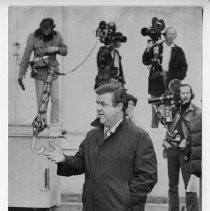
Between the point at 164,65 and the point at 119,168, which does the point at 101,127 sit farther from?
the point at 164,65

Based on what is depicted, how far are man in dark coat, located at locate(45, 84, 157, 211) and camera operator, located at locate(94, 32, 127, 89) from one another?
41 millimetres

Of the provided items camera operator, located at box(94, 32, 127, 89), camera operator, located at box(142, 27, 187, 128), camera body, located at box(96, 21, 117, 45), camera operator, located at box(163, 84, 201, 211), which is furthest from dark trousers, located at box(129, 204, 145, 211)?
camera body, located at box(96, 21, 117, 45)

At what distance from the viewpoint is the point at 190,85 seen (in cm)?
304

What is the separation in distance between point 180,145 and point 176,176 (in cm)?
15

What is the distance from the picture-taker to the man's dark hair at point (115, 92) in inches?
119

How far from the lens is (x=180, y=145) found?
305 cm

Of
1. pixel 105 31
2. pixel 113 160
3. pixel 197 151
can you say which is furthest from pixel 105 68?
pixel 197 151

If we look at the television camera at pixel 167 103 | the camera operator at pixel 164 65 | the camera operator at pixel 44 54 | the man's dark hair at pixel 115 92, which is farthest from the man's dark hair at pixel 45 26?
the television camera at pixel 167 103

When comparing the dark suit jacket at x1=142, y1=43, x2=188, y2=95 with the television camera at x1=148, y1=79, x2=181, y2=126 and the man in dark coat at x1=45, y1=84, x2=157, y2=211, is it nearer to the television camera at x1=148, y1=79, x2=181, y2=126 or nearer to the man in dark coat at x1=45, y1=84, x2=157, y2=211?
the television camera at x1=148, y1=79, x2=181, y2=126

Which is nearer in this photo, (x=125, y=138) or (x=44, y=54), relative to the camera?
(x=125, y=138)

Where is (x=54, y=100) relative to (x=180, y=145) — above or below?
above

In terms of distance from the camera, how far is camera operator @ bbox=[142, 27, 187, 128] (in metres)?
3.05

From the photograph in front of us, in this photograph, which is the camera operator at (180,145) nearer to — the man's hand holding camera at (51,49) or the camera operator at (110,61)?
the camera operator at (110,61)

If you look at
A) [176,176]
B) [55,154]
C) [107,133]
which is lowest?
[176,176]
